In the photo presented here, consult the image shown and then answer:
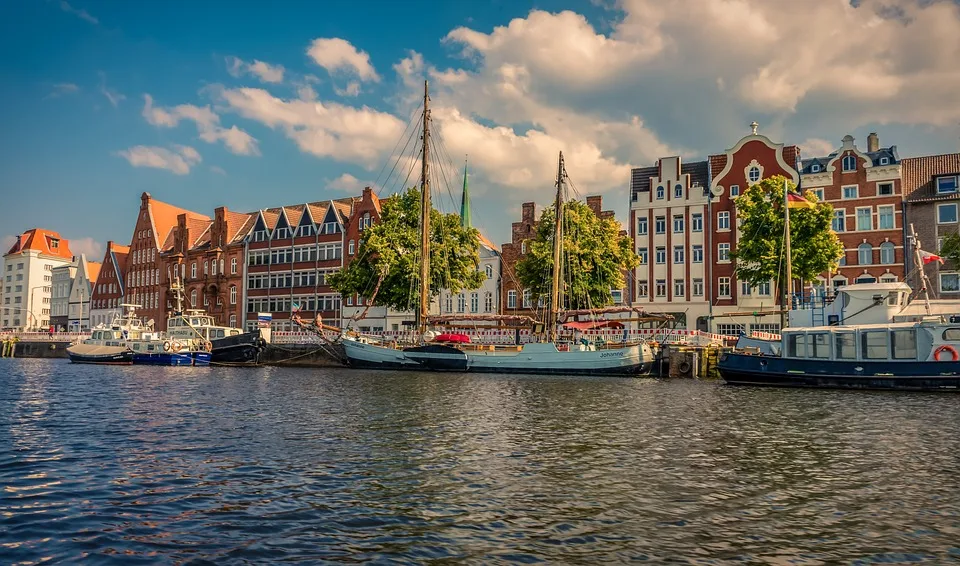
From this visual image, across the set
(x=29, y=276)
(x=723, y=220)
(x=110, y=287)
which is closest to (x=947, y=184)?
(x=723, y=220)

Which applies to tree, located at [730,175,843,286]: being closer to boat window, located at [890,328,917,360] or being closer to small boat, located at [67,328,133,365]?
boat window, located at [890,328,917,360]

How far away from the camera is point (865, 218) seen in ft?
211

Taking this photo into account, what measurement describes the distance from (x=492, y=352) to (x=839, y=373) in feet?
83.5

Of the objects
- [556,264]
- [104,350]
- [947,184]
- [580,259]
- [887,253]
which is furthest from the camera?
[104,350]

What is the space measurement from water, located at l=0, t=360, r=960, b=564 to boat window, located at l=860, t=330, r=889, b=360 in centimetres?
1056

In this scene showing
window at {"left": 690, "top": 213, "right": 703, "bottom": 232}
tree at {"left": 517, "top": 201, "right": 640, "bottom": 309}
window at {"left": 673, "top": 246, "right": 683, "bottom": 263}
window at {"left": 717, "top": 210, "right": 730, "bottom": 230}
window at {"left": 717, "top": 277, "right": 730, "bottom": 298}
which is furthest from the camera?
window at {"left": 673, "top": 246, "right": 683, "bottom": 263}

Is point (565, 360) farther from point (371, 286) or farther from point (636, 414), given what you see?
point (636, 414)

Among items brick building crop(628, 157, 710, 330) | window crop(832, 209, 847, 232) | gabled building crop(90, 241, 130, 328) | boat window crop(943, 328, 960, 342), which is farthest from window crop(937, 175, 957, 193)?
gabled building crop(90, 241, 130, 328)

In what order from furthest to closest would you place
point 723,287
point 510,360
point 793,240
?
1. point 723,287
2. point 510,360
3. point 793,240

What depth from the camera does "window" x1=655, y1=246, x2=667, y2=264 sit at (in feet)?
241

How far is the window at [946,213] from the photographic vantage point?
61500 millimetres

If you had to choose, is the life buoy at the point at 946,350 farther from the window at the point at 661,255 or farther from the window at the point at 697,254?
the window at the point at 661,255

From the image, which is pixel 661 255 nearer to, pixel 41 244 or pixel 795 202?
pixel 795 202

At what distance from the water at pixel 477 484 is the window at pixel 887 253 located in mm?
40206
